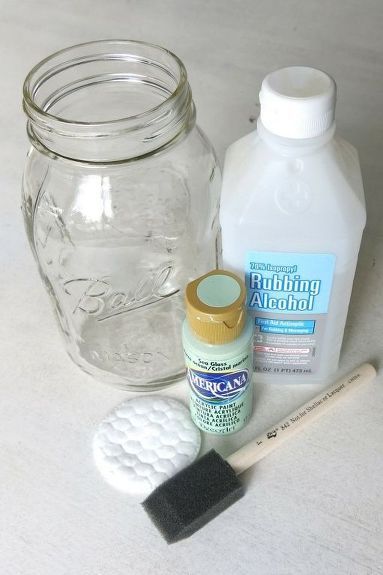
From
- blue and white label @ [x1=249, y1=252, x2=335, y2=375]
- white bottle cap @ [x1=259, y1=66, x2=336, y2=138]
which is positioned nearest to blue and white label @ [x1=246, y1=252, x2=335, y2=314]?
blue and white label @ [x1=249, y1=252, x2=335, y2=375]

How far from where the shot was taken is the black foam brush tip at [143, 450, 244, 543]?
52 cm

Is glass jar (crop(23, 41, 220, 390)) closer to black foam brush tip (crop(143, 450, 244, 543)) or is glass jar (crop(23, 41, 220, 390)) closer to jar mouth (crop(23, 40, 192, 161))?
jar mouth (crop(23, 40, 192, 161))

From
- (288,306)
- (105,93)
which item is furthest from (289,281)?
(105,93)

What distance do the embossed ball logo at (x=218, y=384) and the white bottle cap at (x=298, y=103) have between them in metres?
0.20

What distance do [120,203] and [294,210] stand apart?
215 mm

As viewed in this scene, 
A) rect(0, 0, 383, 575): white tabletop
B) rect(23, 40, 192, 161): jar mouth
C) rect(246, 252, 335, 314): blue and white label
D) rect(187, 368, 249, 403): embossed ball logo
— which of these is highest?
rect(23, 40, 192, 161): jar mouth

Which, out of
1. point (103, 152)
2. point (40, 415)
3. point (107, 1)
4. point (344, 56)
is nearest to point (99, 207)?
point (103, 152)

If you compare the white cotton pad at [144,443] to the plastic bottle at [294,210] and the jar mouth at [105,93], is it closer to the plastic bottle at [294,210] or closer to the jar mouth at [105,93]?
the plastic bottle at [294,210]

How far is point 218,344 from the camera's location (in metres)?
0.53

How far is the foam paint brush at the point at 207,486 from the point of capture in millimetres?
519

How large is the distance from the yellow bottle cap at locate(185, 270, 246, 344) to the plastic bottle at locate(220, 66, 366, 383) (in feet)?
0.09

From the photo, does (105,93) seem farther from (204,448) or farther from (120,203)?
(204,448)

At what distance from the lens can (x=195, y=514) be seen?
1.70 ft

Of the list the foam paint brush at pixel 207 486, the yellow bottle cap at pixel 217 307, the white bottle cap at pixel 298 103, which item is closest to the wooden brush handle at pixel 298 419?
the foam paint brush at pixel 207 486
